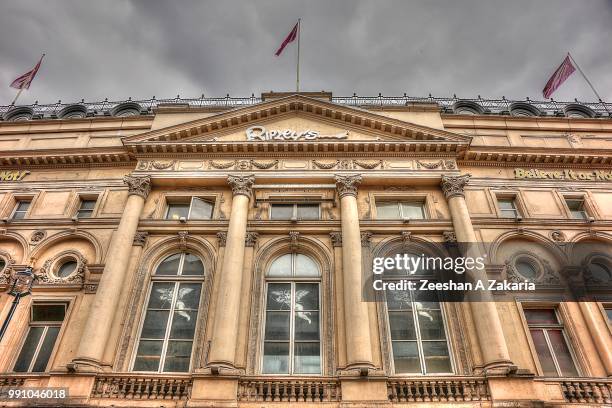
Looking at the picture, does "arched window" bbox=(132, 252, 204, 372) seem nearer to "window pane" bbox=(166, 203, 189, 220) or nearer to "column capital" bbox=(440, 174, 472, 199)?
"window pane" bbox=(166, 203, 189, 220)

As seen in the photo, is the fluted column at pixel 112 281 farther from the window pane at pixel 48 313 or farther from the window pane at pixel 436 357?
the window pane at pixel 436 357

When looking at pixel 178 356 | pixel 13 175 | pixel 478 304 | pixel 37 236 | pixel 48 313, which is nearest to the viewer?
pixel 178 356

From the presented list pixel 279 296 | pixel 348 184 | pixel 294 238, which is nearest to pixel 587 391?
pixel 279 296

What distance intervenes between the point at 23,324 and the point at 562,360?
63.8 ft

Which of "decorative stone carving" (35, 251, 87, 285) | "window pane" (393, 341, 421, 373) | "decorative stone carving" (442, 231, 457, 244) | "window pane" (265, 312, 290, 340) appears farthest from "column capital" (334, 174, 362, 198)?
"decorative stone carving" (35, 251, 87, 285)

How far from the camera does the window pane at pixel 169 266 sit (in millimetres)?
16906

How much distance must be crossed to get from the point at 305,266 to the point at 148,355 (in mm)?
6522

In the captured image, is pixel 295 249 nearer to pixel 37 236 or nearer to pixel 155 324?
pixel 155 324

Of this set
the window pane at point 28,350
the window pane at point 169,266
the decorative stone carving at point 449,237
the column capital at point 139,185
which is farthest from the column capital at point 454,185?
the window pane at point 28,350

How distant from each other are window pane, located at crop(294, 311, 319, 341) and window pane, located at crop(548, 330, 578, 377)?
8410 millimetres

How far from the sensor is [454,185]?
17938 millimetres

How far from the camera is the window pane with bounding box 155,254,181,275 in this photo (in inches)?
666

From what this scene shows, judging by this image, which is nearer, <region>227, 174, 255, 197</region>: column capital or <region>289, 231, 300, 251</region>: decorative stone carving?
<region>289, 231, 300, 251</region>: decorative stone carving

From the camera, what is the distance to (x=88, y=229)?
58.9ft
